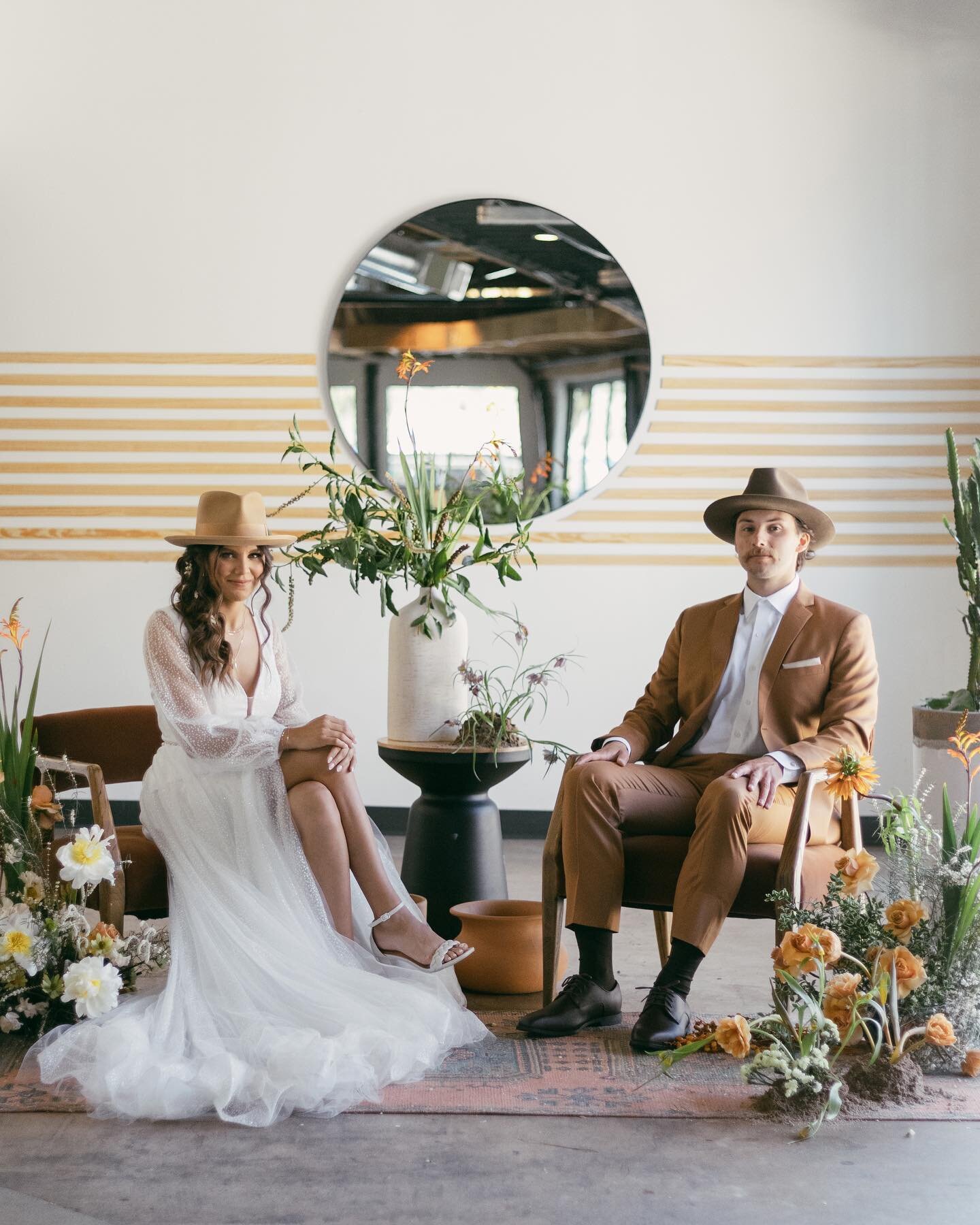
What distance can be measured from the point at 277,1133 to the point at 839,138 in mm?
4311

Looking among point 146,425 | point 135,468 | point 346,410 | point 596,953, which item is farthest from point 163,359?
point 596,953

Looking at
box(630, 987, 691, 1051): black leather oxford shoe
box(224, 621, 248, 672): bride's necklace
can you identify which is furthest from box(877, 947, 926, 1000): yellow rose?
box(224, 621, 248, 672): bride's necklace

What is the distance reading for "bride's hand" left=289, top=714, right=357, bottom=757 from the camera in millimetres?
3008

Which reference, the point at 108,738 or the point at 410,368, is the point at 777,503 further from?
the point at 410,368

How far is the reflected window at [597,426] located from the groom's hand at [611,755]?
2163mm

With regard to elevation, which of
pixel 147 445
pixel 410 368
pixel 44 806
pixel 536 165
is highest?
pixel 536 165

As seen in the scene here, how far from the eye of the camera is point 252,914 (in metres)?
2.90

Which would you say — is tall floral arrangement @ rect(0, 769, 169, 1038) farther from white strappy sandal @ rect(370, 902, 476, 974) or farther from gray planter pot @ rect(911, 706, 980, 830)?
gray planter pot @ rect(911, 706, 980, 830)

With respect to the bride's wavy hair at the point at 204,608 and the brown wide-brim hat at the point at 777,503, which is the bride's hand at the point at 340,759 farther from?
the brown wide-brim hat at the point at 777,503

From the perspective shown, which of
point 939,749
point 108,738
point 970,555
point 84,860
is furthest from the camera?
Answer: point 970,555

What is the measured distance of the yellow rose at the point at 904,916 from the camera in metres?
2.64

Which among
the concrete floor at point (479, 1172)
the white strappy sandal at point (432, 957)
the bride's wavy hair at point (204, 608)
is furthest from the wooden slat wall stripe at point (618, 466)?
the concrete floor at point (479, 1172)

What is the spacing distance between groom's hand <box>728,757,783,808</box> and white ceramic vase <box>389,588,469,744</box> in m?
0.88

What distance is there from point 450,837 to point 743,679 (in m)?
0.91
